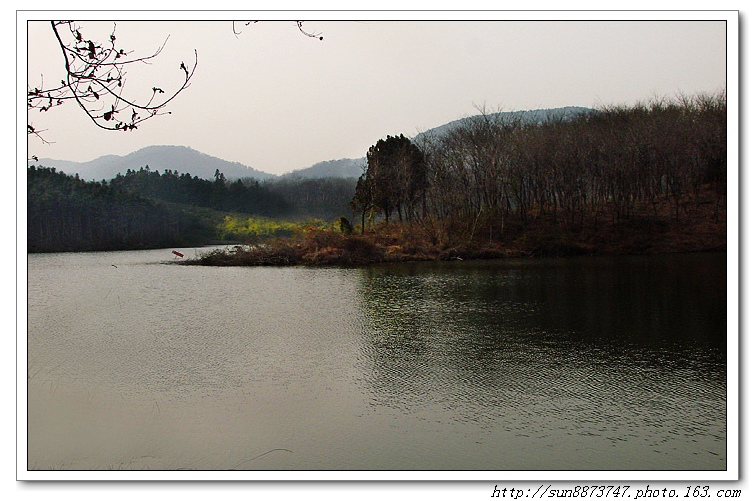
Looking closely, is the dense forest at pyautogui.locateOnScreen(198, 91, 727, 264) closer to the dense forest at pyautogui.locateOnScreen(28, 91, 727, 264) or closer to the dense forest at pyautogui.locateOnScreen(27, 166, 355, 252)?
the dense forest at pyautogui.locateOnScreen(28, 91, 727, 264)

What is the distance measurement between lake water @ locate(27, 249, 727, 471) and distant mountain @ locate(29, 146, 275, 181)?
5.98 meters

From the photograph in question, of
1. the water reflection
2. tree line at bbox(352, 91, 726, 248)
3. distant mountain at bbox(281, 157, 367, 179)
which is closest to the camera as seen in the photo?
the water reflection

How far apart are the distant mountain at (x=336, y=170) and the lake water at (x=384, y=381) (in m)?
9.80

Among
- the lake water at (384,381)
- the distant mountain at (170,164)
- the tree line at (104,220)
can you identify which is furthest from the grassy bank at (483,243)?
the lake water at (384,381)

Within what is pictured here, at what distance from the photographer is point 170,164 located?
2605 centimetres

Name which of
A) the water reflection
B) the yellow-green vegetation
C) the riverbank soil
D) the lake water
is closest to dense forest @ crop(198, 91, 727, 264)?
the riverbank soil

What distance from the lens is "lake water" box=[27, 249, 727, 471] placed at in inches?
175

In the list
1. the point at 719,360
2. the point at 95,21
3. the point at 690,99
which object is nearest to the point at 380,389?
the point at 719,360

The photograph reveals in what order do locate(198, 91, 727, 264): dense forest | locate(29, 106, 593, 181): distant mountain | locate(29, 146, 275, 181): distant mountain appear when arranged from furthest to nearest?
locate(198, 91, 727, 264): dense forest → locate(29, 106, 593, 181): distant mountain → locate(29, 146, 275, 181): distant mountain

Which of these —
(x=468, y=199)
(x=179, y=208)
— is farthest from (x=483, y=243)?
(x=179, y=208)

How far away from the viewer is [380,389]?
5.89m

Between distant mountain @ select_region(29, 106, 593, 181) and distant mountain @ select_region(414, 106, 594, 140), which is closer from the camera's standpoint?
distant mountain @ select_region(29, 106, 593, 181)
